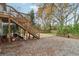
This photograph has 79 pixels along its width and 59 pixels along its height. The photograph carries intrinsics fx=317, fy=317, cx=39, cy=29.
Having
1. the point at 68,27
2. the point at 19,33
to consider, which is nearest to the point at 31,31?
the point at 19,33

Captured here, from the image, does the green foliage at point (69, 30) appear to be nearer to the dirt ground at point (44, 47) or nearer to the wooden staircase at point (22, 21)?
the dirt ground at point (44, 47)

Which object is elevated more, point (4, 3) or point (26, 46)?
point (4, 3)

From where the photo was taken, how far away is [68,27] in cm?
479

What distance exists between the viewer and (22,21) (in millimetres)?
4898

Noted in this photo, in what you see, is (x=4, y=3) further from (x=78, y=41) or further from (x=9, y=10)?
(x=78, y=41)

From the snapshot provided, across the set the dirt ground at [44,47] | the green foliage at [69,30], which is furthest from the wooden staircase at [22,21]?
the green foliage at [69,30]

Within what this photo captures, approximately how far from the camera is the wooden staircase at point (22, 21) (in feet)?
15.7

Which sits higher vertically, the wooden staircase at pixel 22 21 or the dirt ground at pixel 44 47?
the wooden staircase at pixel 22 21

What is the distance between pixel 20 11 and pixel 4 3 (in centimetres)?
27

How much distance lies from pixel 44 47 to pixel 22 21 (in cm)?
53

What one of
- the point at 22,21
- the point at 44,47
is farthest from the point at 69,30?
the point at 22,21

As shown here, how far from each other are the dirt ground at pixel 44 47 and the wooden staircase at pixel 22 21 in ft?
0.40

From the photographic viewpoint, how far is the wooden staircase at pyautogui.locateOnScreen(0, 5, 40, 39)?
478cm

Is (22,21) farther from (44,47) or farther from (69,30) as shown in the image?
(69,30)
